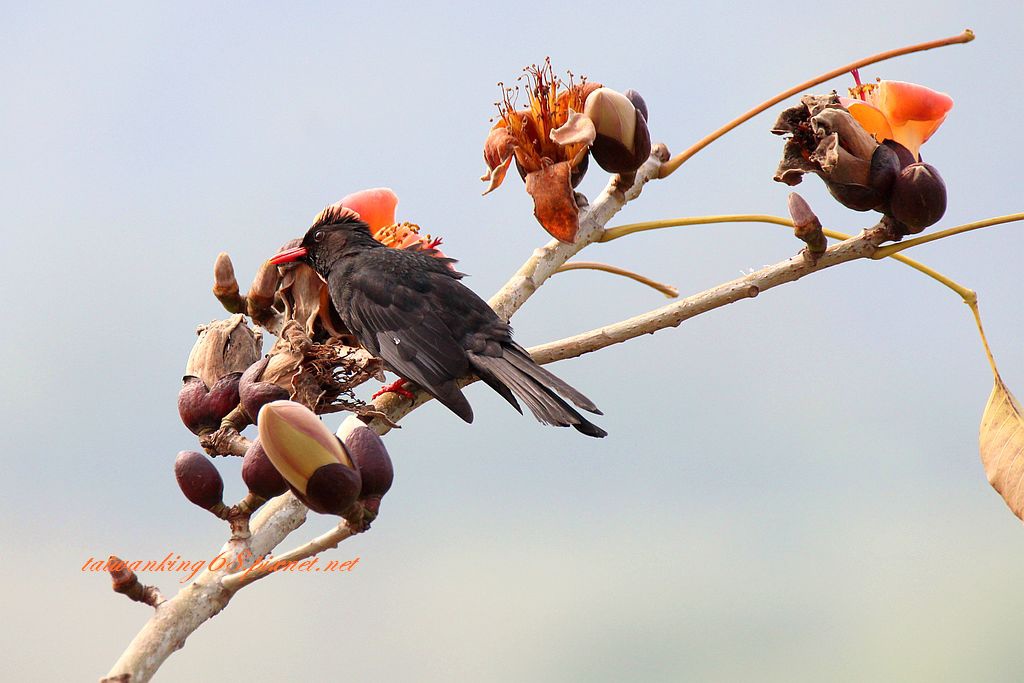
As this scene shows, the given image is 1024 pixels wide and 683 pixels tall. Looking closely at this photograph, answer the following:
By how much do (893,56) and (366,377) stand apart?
5.12 ft

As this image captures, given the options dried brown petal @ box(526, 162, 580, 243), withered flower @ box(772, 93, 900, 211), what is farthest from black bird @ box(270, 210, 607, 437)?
withered flower @ box(772, 93, 900, 211)

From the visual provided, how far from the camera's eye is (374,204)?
9.50 ft

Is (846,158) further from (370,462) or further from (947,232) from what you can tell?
(370,462)

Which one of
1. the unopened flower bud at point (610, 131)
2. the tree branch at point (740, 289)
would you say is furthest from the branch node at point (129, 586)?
the unopened flower bud at point (610, 131)

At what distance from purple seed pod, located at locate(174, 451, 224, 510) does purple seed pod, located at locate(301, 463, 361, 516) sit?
0.32 metres

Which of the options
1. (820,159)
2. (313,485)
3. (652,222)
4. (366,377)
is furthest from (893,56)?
(313,485)

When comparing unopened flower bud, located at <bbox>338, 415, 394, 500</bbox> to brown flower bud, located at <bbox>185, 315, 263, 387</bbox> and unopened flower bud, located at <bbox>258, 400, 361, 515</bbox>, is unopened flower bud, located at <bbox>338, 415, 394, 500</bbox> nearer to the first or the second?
unopened flower bud, located at <bbox>258, 400, 361, 515</bbox>

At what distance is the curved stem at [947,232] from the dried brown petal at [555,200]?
30.9 inches

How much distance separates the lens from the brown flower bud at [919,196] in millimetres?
2387

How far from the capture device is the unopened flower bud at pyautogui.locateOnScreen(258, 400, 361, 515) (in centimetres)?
186

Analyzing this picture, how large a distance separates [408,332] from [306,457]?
973 mm

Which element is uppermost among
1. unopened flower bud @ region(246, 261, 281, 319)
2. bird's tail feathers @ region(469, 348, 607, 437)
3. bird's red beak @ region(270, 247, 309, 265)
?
bird's red beak @ region(270, 247, 309, 265)

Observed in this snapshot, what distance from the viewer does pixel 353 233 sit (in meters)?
3.01

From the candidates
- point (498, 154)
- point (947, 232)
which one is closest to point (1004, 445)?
point (947, 232)
